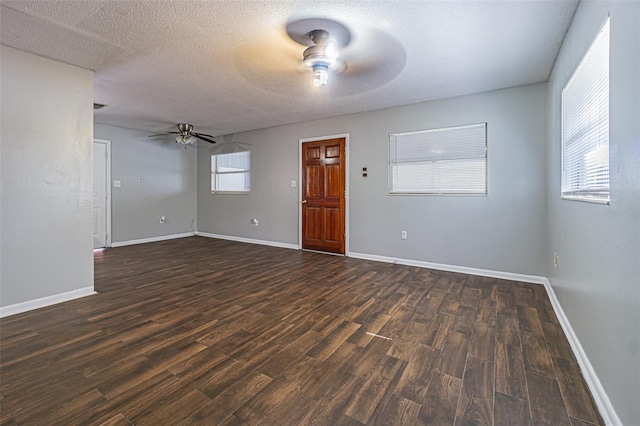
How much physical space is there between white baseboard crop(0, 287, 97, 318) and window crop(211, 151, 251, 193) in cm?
375

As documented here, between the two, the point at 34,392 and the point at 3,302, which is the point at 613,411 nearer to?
the point at 34,392

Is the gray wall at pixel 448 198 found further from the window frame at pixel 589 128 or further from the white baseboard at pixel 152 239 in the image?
the white baseboard at pixel 152 239

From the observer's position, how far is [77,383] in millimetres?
1654

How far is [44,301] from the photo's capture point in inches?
111

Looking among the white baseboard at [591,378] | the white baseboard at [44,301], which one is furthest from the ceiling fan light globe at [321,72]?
the white baseboard at [44,301]

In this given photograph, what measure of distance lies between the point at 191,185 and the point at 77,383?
6.17 meters

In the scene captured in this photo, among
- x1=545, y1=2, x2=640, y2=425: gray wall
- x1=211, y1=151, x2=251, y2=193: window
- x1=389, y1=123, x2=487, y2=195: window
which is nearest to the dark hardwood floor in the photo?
x1=545, y1=2, x2=640, y2=425: gray wall

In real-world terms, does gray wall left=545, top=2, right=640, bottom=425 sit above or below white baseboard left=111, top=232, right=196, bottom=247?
above

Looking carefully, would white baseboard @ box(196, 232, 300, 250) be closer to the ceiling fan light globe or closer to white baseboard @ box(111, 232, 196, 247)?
white baseboard @ box(111, 232, 196, 247)

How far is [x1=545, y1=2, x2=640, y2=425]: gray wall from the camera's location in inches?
47.1

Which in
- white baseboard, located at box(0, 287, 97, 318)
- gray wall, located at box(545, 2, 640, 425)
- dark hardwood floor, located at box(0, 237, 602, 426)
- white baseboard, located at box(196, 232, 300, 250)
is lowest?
dark hardwood floor, located at box(0, 237, 602, 426)

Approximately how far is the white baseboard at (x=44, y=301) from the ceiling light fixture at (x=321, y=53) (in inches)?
131

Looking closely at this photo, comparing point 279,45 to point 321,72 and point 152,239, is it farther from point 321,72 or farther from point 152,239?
point 152,239

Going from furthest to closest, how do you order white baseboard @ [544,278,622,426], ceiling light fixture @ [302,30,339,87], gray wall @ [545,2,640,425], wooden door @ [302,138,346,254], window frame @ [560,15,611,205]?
wooden door @ [302,138,346,254]
ceiling light fixture @ [302,30,339,87]
window frame @ [560,15,611,205]
white baseboard @ [544,278,622,426]
gray wall @ [545,2,640,425]
